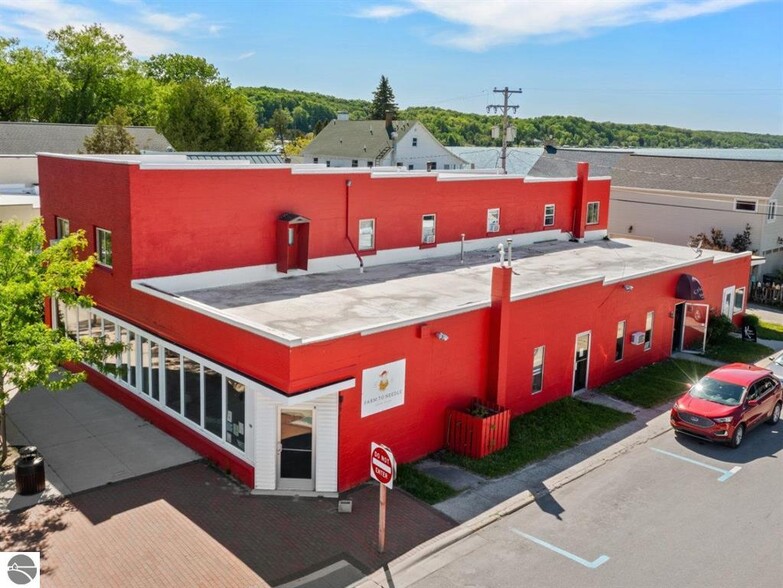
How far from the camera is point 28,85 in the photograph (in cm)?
7031

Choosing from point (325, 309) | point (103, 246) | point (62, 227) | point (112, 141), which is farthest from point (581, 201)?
point (112, 141)

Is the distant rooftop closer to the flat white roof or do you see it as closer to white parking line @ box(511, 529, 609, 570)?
the flat white roof

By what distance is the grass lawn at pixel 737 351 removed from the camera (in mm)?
26859

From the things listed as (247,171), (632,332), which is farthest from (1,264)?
(632,332)

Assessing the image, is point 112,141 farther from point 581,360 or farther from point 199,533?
point 199,533

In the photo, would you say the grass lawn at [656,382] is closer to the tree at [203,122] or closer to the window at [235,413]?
the window at [235,413]

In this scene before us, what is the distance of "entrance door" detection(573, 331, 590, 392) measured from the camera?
21922mm

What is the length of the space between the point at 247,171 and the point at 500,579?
1316 centimetres

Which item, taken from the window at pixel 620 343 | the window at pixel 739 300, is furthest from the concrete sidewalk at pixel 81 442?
the window at pixel 739 300

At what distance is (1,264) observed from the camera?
15.4m

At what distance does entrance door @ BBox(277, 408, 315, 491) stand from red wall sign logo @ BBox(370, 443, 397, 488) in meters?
2.80

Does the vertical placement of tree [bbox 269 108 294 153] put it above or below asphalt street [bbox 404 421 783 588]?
above

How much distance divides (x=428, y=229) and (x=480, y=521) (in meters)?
14.0

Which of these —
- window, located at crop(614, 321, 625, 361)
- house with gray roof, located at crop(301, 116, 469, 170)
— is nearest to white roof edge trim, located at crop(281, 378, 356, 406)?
window, located at crop(614, 321, 625, 361)
